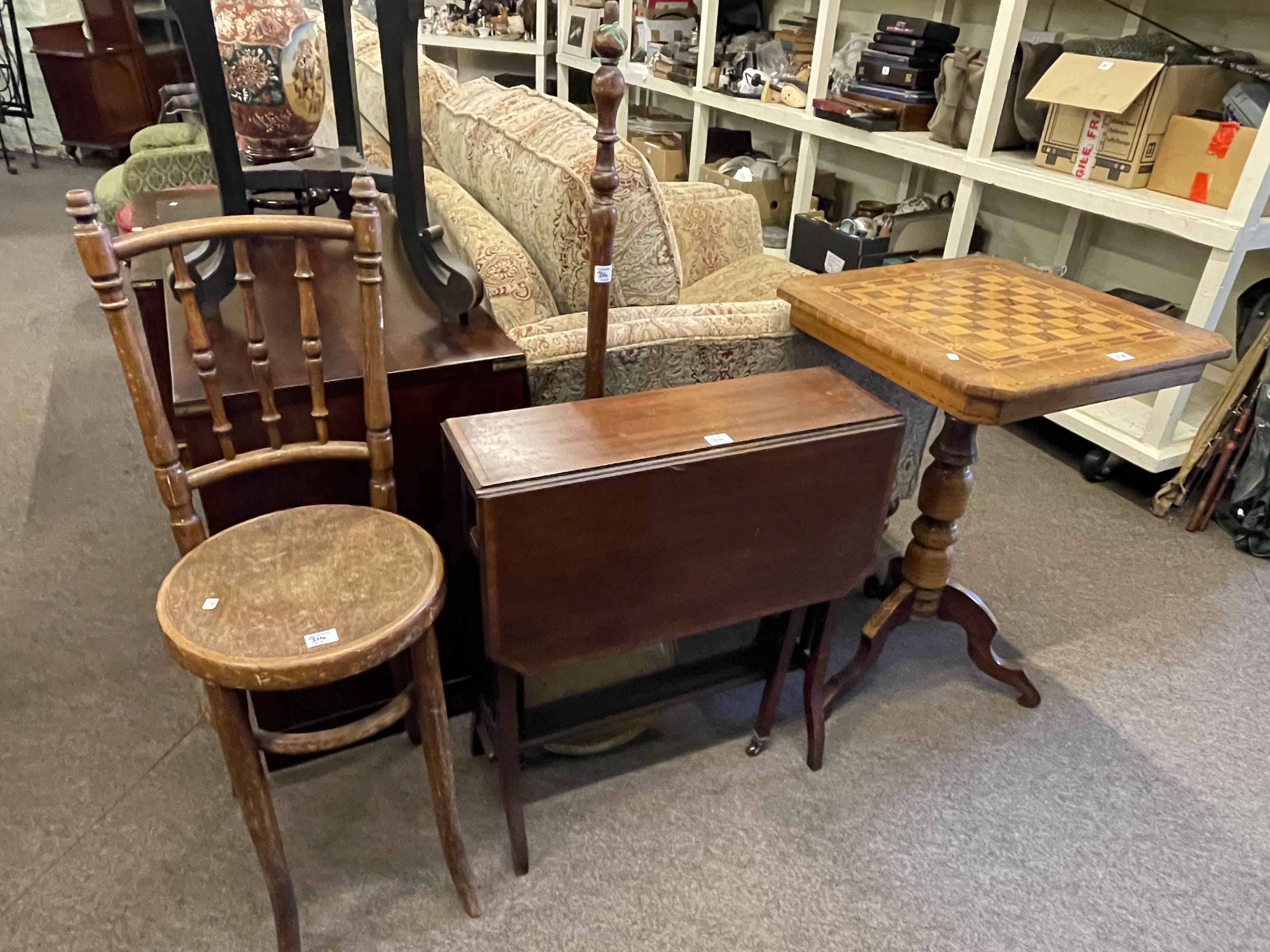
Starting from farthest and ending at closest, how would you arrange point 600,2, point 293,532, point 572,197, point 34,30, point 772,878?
1. point 34,30
2. point 600,2
3. point 572,197
4. point 772,878
5. point 293,532

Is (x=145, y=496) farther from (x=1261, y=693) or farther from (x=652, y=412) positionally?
(x=1261, y=693)

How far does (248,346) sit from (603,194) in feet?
1.93

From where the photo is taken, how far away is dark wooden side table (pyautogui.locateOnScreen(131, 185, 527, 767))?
128 centimetres

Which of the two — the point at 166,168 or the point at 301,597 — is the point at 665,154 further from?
the point at 301,597

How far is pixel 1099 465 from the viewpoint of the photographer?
8.30 feet

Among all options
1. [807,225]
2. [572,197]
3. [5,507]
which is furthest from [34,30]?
[572,197]

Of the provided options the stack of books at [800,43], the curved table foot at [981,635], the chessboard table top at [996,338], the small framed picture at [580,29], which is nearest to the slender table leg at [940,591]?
the curved table foot at [981,635]

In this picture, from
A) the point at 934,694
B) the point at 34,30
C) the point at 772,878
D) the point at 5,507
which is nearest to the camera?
the point at 772,878

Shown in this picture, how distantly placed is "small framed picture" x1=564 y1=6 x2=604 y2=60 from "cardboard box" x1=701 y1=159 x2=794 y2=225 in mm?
1034

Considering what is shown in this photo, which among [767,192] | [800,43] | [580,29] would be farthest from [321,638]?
[580,29]

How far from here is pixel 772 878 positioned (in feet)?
4.62

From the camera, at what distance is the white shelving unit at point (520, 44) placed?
14.7ft

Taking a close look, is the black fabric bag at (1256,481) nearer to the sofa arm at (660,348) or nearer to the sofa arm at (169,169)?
the sofa arm at (660,348)

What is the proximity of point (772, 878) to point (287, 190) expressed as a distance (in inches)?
56.0
